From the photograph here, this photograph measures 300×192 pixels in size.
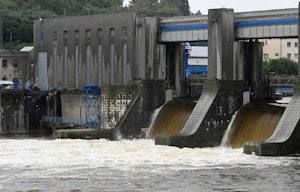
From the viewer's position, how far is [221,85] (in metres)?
60.6

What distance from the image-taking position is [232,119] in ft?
198

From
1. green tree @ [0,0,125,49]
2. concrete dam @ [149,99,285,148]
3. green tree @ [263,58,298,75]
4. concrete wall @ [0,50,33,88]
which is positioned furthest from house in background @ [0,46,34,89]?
green tree @ [263,58,298,75]

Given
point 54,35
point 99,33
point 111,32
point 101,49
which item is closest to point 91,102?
point 101,49

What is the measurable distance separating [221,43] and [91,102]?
15.8 metres

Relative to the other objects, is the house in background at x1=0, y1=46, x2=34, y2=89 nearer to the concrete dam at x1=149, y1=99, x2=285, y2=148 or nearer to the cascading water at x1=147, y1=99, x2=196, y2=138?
the cascading water at x1=147, y1=99, x2=196, y2=138

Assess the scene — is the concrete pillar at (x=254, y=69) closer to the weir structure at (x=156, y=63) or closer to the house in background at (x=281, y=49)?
the weir structure at (x=156, y=63)

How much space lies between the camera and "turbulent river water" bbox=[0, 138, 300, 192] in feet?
→ 136

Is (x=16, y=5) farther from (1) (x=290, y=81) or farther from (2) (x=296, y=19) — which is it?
(2) (x=296, y=19)

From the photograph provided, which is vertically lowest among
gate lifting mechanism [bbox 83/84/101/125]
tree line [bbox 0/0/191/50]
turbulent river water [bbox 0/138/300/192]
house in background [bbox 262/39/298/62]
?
turbulent river water [bbox 0/138/300/192]

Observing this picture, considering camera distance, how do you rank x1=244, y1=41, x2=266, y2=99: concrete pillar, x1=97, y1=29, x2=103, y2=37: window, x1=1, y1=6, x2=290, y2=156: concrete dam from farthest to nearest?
1. x1=97, y1=29, x2=103, y2=37: window
2. x1=244, y1=41, x2=266, y2=99: concrete pillar
3. x1=1, y1=6, x2=290, y2=156: concrete dam

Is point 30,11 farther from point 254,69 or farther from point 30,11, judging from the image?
point 254,69

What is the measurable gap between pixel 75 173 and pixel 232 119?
57.7 ft

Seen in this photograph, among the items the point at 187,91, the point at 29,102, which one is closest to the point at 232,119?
the point at 187,91

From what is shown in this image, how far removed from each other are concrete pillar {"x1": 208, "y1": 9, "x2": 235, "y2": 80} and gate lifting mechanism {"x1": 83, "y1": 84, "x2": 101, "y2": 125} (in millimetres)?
12997
